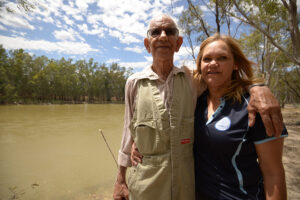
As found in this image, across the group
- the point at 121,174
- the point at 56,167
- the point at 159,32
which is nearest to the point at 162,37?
the point at 159,32

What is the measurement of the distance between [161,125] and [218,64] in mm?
683

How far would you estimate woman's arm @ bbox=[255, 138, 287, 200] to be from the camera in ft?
3.31

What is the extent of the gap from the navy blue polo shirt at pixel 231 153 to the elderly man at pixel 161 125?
142 mm

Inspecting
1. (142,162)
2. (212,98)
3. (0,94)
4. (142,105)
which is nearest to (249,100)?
(212,98)

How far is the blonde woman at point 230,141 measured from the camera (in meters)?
1.03

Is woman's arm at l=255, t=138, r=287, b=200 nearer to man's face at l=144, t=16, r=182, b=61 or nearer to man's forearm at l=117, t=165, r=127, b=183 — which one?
man's face at l=144, t=16, r=182, b=61

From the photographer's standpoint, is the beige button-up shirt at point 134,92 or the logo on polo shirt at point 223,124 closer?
the logo on polo shirt at point 223,124

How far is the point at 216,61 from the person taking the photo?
129 centimetres

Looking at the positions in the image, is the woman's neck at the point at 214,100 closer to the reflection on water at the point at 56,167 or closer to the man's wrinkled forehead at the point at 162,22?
the man's wrinkled forehead at the point at 162,22

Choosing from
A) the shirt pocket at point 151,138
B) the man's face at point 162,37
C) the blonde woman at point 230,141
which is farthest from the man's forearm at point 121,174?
the man's face at point 162,37

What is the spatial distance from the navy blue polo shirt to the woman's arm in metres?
0.05

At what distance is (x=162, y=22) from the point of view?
4.85 ft

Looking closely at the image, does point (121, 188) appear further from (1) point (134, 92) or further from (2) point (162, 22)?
(2) point (162, 22)

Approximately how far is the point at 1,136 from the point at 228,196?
530 inches
